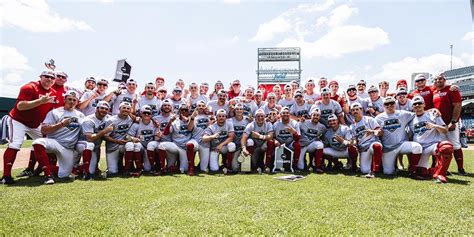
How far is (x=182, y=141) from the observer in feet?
23.2

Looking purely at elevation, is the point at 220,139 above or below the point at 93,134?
below

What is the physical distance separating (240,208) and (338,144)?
4104 mm

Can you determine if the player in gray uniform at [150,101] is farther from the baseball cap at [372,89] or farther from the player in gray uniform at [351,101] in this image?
the baseball cap at [372,89]

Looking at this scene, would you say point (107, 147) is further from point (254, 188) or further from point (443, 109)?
point (443, 109)

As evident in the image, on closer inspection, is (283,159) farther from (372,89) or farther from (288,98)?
(372,89)

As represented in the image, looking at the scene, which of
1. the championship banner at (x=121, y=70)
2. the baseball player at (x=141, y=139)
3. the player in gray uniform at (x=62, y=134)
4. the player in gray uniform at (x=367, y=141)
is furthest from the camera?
the championship banner at (x=121, y=70)

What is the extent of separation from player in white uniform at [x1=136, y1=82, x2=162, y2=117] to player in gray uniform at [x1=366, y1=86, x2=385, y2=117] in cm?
504

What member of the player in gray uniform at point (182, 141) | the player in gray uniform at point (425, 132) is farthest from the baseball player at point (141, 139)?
the player in gray uniform at point (425, 132)

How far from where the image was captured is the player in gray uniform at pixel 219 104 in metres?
7.52

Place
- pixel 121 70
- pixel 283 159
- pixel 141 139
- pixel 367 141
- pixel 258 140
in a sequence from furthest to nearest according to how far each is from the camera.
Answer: pixel 121 70, pixel 258 140, pixel 141 139, pixel 283 159, pixel 367 141

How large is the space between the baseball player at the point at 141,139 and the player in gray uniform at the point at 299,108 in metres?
3.29

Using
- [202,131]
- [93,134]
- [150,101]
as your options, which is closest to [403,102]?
[202,131]

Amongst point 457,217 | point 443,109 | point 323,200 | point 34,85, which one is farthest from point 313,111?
point 34,85

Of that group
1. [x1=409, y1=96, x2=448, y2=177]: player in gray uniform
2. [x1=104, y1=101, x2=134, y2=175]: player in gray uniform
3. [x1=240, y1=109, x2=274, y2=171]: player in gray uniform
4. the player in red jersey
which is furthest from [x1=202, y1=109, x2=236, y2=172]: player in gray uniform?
the player in red jersey
